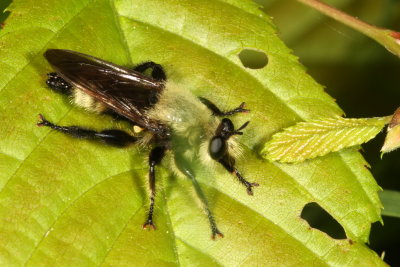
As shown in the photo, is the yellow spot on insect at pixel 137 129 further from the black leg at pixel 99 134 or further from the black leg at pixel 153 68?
the black leg at pixel 153 68

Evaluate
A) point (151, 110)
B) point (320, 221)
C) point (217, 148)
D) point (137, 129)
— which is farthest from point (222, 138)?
point (320, 221)

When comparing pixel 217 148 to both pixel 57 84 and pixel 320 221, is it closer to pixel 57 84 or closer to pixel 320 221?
pixel 57 84

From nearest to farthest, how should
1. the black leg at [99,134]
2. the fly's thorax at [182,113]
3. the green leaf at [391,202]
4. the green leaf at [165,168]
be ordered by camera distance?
the green leaf at [165,168] → the black leg at [99,134] → the fly's thorax at [182,113] → the green leaf at [391,202]

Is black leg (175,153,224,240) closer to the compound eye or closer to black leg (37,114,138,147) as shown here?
the compound eye

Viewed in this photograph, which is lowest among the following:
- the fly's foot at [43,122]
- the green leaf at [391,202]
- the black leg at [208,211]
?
the green leaf at [391,202]

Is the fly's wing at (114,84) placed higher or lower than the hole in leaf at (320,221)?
higher

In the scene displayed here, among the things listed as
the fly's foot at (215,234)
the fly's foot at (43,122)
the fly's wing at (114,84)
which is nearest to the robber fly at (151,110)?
the fly's wing at (114,84)

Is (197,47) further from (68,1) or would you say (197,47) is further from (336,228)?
(336,228)
